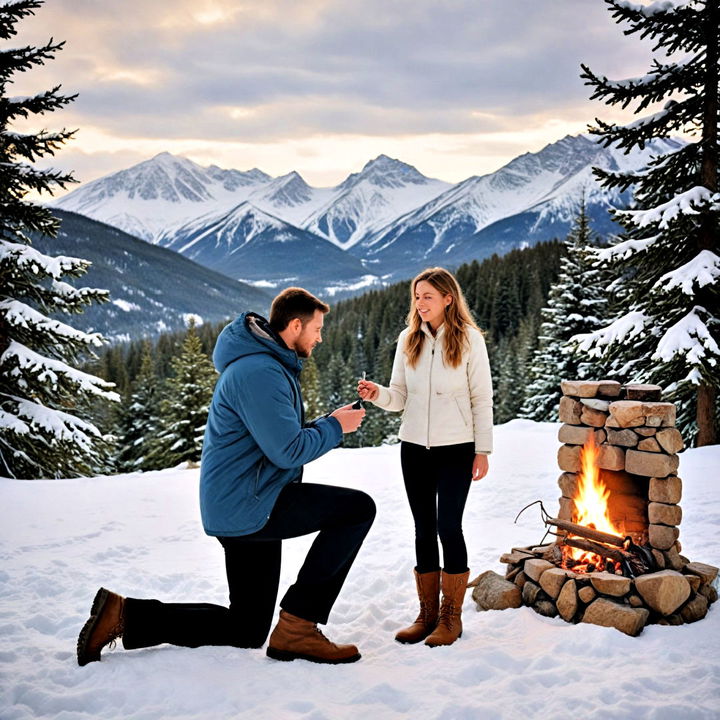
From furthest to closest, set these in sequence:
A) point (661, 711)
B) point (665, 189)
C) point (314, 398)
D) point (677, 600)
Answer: point (314, 398) → point (665, 189) → point (677, 600) → point (661, 711)

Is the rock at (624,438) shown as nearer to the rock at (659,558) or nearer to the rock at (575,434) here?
the rock at (575,434)

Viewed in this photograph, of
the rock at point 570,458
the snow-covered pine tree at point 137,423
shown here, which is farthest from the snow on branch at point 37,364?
the snow-covered pine tree at point 137,423

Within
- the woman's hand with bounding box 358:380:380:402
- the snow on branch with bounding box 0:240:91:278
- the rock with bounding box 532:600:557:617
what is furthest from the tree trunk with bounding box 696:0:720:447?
the snow on branch with bounding box 0:240:91:278

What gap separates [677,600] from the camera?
4254 mm

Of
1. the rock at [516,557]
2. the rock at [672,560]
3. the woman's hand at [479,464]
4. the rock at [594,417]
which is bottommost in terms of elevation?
the rock at [516,557]

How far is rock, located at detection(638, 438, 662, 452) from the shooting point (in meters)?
4.66

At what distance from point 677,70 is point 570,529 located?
30.7 feet

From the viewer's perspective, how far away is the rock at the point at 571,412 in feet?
16.9

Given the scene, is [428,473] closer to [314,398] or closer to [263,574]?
[263,574]

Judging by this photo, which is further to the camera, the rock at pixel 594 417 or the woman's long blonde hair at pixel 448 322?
the rock at pixel 594 417

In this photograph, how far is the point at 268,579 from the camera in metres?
3.76

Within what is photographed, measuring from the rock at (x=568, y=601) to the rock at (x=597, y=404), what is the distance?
1.40 meters

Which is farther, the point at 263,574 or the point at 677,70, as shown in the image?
the point at 677,70

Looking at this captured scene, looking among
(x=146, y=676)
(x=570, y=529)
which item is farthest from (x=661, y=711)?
(x=146, y=676)
